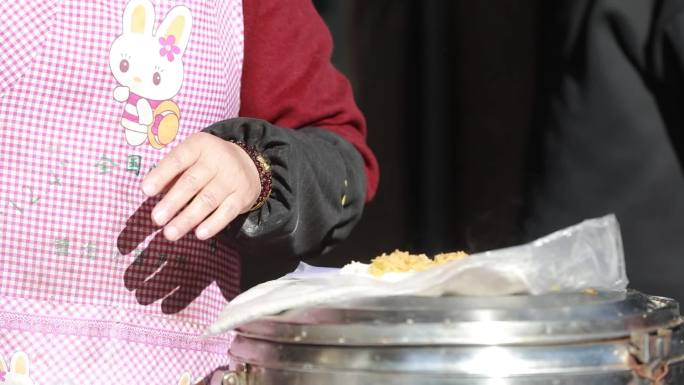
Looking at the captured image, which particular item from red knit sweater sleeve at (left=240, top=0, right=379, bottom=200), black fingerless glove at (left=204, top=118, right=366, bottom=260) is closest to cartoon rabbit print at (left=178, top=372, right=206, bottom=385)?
black fingerless glove at (left=204, top=118, right=366, bottom=260)

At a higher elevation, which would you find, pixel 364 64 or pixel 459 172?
pixel 364 64

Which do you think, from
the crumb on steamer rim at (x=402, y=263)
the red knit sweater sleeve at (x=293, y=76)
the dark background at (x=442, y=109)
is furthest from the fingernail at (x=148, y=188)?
the dark background at (x=442, y=109)

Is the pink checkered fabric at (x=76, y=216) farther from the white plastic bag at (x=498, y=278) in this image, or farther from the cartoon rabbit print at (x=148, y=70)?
the white plastic bag at (x=498, y=278)

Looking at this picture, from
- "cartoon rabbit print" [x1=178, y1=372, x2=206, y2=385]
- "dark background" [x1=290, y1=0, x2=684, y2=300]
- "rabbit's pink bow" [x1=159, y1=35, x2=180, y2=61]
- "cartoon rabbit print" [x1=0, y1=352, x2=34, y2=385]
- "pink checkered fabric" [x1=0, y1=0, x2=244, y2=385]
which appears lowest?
"dark background" [x1=290, y1=0, x2=684, y2=300]

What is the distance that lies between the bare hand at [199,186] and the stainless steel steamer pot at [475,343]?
214mm

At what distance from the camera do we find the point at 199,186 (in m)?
1.26

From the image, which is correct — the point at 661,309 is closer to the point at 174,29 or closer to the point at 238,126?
the point at 238,126

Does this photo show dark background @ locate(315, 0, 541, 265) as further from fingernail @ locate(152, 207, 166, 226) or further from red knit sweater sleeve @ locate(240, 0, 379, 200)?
fingernail @ locate(152, 207, 166, 226)

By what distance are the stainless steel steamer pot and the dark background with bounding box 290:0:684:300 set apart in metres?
2.39

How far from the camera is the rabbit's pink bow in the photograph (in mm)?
1484

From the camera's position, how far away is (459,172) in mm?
3693

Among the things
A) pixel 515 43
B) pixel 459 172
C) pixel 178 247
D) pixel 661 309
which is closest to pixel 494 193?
pixel 459 172

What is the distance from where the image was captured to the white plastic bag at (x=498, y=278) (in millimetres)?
1085

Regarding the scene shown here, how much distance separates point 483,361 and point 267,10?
2.72ft
